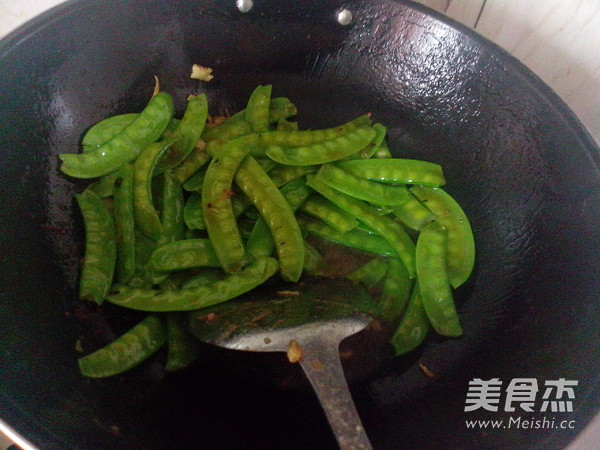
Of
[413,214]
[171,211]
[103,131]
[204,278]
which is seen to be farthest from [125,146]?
[413,214]

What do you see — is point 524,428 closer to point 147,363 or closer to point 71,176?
point 147,363

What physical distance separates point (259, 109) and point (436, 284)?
3.84 ft

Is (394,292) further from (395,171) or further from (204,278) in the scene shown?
(204,278)

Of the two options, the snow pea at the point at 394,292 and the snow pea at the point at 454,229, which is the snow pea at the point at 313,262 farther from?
the snow pea at the point at 454,229

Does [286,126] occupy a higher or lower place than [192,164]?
higher

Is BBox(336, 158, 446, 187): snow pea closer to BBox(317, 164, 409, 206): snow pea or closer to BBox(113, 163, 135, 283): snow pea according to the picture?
Answer: BBox(317, 164, 409, 206): snow pea

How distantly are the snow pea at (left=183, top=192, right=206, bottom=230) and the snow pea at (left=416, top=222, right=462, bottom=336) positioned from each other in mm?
942

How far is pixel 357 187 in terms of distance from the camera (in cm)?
199

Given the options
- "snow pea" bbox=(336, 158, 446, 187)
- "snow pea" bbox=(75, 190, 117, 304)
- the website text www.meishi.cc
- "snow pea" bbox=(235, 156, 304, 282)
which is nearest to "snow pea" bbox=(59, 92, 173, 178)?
"snow pea" bbox=(75, 190, 117, 304)

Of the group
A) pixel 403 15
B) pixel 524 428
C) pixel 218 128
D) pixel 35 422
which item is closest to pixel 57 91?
pixel 218 128

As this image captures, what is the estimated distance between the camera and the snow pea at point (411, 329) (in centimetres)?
174

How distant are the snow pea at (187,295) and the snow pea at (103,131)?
735 millimetres

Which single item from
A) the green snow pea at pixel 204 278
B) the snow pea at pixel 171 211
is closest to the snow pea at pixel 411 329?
the green snow pea at pixel 204 278

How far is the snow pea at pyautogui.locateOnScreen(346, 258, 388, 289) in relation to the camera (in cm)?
191
